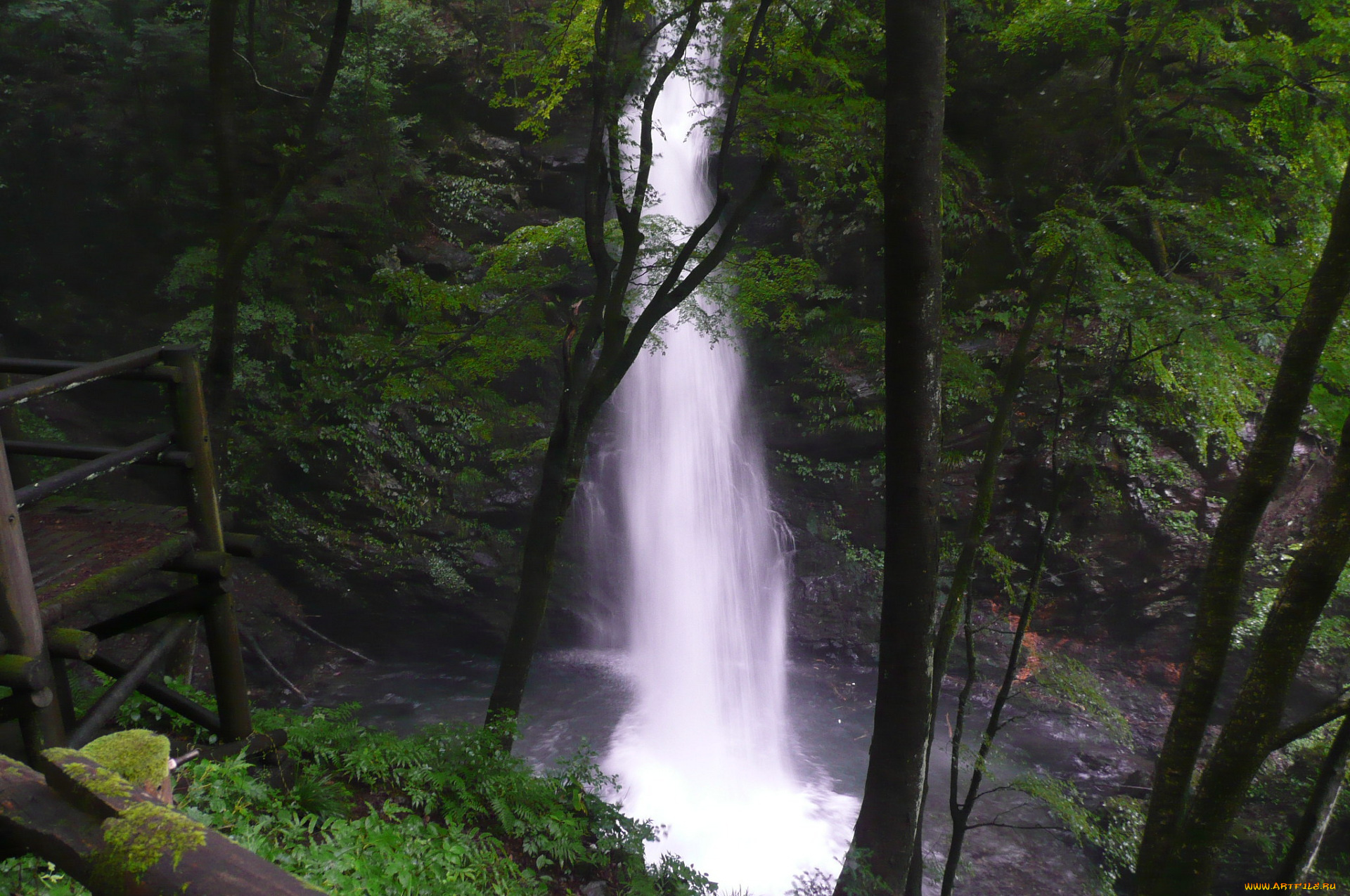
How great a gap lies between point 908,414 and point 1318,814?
202 inches

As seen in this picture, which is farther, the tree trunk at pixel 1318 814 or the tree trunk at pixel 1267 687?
the tree trunk at pixel 1318 814

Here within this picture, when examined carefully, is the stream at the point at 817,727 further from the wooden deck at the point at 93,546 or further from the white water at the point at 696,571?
the wooden deck at the point at 93,546

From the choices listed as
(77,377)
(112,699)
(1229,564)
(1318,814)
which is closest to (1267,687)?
(1229,564)

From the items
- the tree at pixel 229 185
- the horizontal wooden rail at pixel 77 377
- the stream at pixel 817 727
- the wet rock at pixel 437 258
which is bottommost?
the stream at pixel 817 727

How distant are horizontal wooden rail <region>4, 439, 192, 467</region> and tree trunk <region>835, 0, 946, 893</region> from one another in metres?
3.66

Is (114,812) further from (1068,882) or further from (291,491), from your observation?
(291,491)

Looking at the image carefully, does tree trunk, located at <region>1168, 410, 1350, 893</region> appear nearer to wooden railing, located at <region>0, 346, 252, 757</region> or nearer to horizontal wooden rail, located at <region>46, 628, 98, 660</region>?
wooden railing, located at <region>0, 346, 252, 757</region>

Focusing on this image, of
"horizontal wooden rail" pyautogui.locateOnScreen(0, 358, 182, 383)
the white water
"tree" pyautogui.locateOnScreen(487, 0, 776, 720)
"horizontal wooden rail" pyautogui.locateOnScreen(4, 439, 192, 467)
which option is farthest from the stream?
"horizontal wooden rail" pyautogui.locateOnScreen(0, 358, 182, 383)

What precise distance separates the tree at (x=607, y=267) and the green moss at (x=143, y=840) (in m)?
5.32

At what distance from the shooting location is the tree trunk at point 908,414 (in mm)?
3809

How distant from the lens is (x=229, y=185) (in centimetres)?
629

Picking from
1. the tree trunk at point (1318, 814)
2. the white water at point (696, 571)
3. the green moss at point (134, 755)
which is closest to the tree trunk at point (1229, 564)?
the tree trunk at point (1318, 814)

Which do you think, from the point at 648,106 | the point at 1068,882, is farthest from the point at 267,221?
the point at 1068,882

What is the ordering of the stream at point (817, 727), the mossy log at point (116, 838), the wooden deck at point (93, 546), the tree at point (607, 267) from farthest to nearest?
the stream at point (817, 727), the tree at point (607, 267), the wooden deck at point (93, 546), the mossy log at point (116, 838)
